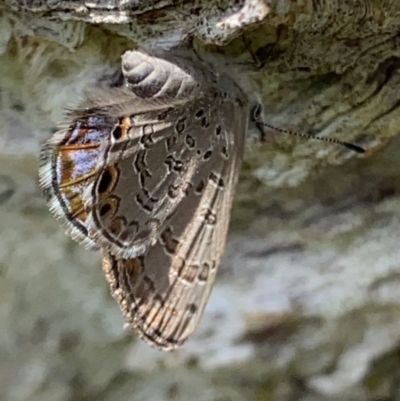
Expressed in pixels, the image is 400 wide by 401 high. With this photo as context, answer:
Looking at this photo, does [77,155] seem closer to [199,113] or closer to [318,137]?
[199,113]

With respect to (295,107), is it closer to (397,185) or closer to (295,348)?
(397,185)

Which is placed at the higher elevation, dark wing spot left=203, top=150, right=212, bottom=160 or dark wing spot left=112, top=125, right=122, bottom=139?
dark wing spot left=112, top=125, right=122, bottom=139

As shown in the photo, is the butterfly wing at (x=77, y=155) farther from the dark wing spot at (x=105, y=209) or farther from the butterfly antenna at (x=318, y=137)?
the butterfly antenna at (x=318, y=137)

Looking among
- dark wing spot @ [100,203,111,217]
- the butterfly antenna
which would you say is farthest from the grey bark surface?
dark wing spot @ [100,203,111,217]

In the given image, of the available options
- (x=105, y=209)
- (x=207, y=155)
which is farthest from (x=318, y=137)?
(x=105, y=209)

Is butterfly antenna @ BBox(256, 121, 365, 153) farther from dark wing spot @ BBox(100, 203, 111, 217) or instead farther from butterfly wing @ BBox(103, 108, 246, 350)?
dark wing spot @ BBox(100, 203, 111, 217)

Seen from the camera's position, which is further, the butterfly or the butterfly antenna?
the butterfly antenna

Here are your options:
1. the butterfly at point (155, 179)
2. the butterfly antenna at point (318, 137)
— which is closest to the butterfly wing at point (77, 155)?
the butterfly at point (155, 179)

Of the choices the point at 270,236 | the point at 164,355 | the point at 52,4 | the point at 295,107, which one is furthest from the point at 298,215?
the point at 52,4
